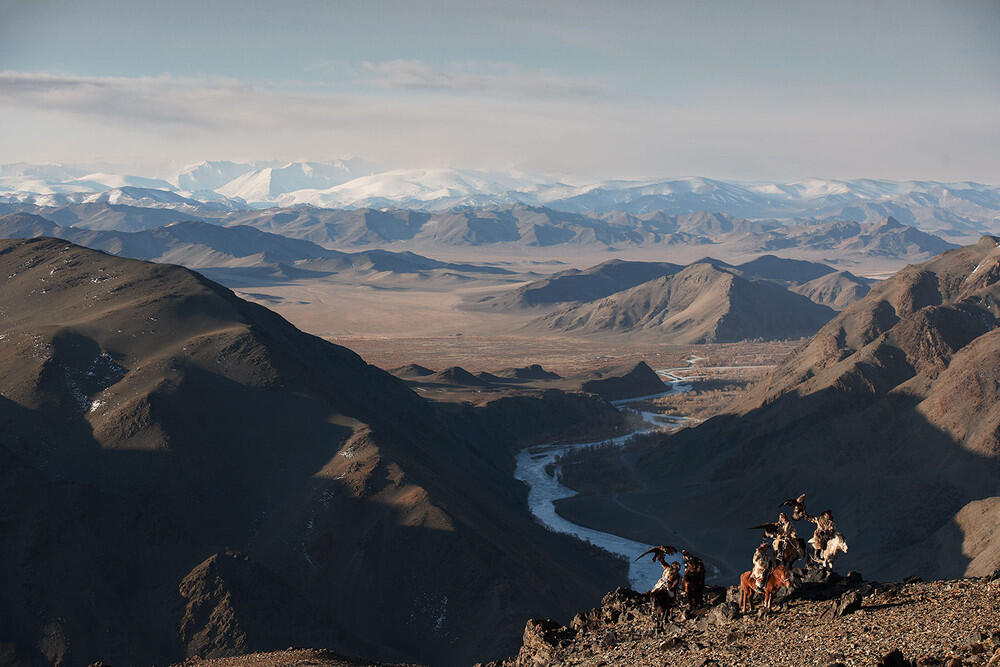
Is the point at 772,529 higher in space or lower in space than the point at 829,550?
higher

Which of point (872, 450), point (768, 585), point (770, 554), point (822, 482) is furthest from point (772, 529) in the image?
point (872, 450)

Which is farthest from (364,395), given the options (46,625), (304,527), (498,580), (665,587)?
(665,587)

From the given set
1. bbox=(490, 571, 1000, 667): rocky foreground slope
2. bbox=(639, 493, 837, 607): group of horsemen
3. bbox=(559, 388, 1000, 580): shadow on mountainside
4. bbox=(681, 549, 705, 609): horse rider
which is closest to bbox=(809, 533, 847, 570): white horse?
bbox=(639, 493, 837, 607): group of horsemen

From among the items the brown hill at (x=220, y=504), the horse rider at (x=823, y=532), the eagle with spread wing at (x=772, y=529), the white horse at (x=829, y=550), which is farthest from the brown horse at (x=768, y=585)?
the brown hill at (x=220, y=504)

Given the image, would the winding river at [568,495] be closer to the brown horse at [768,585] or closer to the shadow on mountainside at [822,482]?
the shadow on mountainside at [822,482]

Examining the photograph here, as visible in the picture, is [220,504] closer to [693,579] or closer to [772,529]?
[693,579]

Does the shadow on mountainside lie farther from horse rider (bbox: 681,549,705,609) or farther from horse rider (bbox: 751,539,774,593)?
horse rider (bbox: 751,539,774,593)

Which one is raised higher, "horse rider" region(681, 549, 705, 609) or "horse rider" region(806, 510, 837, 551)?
"horse rider" region(806, 510, 837, 551)
